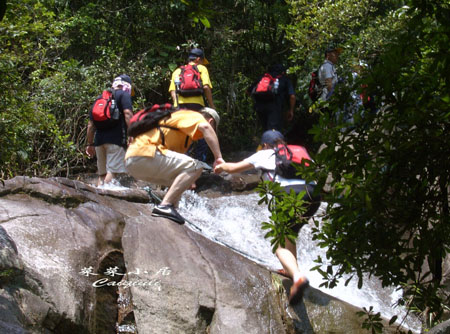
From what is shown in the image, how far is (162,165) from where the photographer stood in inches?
249

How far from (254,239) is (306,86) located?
465 cm

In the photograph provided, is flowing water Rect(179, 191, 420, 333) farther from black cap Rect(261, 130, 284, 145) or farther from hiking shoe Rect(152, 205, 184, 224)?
black cap Rect(261, 130, 284, 145)

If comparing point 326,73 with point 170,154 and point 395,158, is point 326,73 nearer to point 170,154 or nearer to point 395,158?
point 170,154

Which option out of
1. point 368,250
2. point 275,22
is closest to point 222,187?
point 275,22

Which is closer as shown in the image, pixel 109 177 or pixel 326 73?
pixel 109 177

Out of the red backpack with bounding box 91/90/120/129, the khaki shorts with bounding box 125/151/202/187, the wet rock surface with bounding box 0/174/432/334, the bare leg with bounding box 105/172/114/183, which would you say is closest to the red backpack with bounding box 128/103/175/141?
the khaki shorts with bounding box 125/151/202/187

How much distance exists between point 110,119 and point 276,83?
3651mm

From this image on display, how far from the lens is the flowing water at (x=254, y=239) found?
7.19 meters

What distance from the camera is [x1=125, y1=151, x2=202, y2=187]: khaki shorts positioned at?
630cm

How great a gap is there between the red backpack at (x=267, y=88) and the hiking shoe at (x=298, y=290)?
211 inches

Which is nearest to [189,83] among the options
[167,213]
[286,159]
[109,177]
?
[109,177]

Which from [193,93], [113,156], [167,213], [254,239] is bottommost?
[254,239]

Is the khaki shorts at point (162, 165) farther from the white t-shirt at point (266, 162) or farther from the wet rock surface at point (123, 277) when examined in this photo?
the white t-shirt at point (266, 162)

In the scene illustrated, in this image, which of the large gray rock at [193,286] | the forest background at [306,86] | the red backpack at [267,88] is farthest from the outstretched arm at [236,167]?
the red backpack at [267,88]
